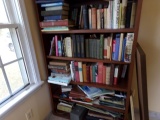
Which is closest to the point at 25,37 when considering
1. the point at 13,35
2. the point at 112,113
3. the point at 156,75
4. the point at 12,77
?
the point at 13,35

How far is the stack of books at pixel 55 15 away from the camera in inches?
46.1

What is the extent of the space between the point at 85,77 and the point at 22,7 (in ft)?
3.18

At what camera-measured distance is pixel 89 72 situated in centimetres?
136

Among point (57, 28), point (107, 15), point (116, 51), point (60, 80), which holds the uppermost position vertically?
point (107, 15)

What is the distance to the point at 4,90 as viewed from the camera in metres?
1.17

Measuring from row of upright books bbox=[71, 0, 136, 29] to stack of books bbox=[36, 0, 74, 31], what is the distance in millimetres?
118

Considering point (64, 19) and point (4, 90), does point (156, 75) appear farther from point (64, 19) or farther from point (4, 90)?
point (4, 90)

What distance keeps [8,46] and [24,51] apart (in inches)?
6.1

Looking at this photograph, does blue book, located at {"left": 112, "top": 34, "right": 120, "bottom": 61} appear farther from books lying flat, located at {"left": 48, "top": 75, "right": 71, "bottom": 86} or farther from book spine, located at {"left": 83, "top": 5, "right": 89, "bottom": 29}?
books lying flat, located at {"left": 48, "top": 75, "right": 71, "bottom": 86}

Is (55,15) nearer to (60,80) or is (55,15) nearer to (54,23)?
(54,23)

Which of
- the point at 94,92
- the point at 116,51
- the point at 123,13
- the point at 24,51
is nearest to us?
the point at 123,13

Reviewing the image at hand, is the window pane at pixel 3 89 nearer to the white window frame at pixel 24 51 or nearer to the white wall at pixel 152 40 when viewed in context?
the white window frame at pixel 24 51

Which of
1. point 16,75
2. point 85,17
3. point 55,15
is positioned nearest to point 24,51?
point 16,75

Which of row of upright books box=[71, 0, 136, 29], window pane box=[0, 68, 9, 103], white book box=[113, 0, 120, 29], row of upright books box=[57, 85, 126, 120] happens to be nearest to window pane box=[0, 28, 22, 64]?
window pane box=[0, 68, 9, 103]
